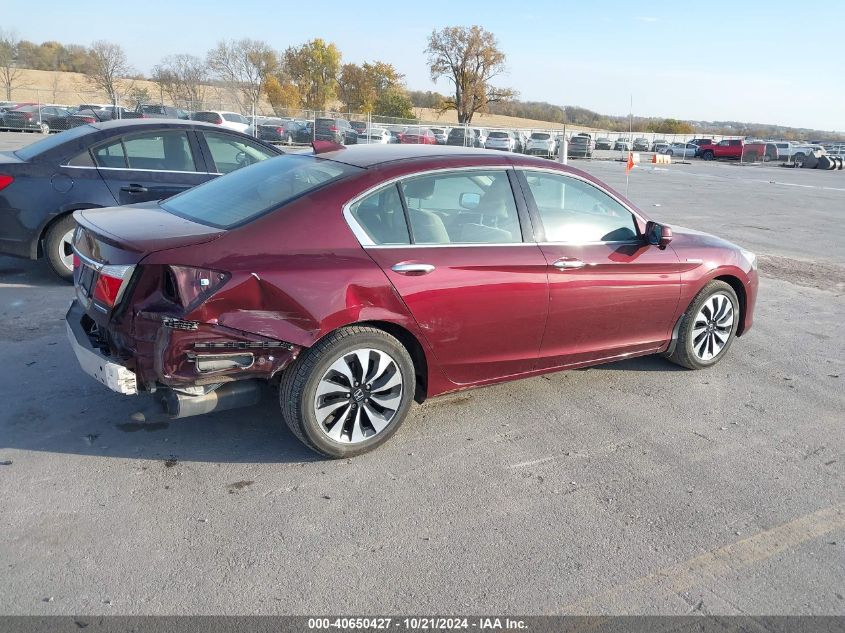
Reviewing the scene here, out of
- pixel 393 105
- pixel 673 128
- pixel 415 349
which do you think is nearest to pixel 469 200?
pixel 415 349

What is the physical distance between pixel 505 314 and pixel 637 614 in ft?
6.39

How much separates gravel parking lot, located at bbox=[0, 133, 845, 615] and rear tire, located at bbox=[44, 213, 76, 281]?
1766mm

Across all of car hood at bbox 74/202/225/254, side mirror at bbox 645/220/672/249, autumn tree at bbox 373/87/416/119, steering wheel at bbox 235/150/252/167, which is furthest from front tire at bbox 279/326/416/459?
autumn tree at bbox 373/87/416/119

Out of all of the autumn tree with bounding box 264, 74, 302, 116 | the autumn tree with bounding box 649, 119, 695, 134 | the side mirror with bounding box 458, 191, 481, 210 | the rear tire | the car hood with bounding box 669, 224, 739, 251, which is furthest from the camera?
the autumn tree with bounding box 649, 119, 695, 134

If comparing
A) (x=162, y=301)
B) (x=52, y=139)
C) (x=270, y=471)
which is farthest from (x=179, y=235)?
(x=52, y=139)

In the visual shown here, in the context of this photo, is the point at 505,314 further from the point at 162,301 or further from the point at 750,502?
the point at 162,301

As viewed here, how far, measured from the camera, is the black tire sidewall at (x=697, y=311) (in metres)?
5.39

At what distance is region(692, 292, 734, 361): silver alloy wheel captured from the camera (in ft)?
18.0

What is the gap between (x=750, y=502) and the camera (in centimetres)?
371

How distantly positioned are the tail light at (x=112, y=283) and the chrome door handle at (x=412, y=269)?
4.41 ft

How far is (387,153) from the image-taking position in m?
4.53

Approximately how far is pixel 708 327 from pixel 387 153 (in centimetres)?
285

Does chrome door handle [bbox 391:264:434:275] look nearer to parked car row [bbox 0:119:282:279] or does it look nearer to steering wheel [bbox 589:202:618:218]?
steering wheel [bbox 589:202:618:218]

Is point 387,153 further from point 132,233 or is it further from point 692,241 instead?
point 692,241
